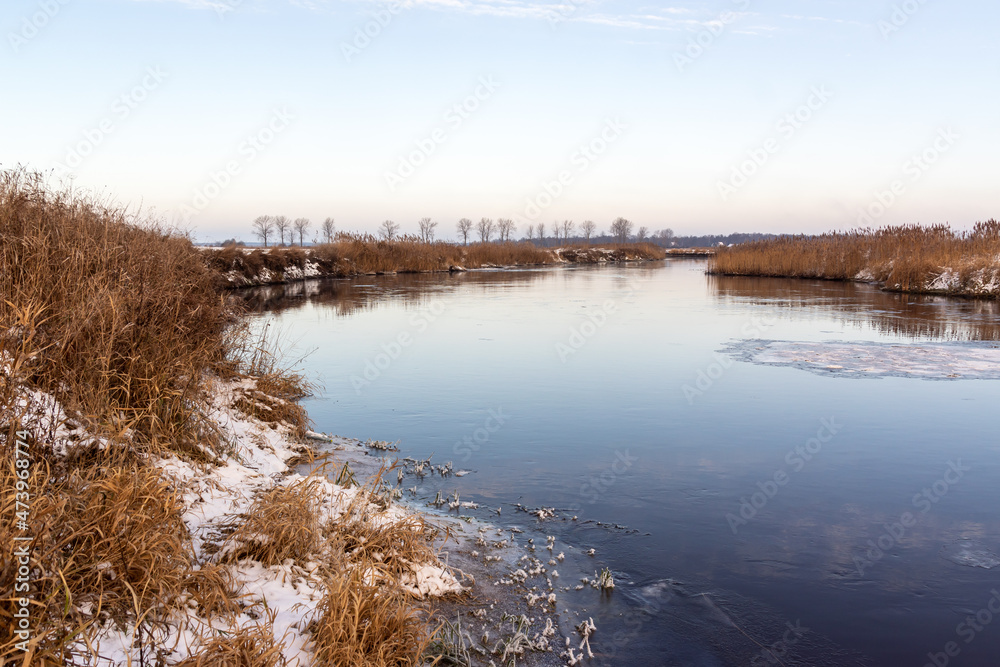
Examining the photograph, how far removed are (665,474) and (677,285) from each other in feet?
87.8

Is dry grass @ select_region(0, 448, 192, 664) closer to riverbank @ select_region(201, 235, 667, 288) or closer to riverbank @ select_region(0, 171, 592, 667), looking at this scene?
riverbank @ select_region(0, 171, 592, 667)

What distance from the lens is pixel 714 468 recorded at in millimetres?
6754

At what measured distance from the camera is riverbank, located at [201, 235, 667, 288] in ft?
103

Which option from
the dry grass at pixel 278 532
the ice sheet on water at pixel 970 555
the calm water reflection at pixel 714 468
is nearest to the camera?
the dry grass at pixel 278 532

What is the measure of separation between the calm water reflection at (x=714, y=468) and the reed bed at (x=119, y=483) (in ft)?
5.07

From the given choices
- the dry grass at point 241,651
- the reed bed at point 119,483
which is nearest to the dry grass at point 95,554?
the reed bed at point 119,483

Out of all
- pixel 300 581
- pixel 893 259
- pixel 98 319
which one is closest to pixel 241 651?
pixel 300 581

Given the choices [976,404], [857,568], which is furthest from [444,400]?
[976,404]

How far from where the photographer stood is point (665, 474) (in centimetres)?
656

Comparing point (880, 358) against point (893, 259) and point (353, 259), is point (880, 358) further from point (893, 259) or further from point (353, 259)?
point (353, 259)

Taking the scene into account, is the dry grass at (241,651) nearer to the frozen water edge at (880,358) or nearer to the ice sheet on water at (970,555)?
the ice sheet on water at (970,555)

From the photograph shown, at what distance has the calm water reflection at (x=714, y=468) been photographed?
164 inches

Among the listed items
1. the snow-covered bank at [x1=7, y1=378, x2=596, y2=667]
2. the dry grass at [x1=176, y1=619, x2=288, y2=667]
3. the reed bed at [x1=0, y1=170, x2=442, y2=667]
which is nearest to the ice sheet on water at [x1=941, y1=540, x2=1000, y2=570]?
the snow-covered bank at [x1=7, y1=378, x2=596, y2=667]

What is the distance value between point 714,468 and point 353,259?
35.1 meters
